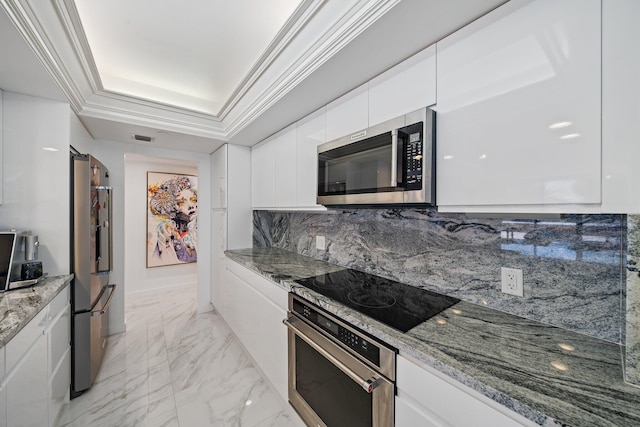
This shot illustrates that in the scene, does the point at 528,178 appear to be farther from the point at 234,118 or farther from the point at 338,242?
the point at 234,118

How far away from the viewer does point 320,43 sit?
4.36 feet

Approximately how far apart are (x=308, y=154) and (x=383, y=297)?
116 centimetres

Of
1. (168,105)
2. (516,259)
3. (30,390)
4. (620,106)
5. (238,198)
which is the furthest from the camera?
(238,198)

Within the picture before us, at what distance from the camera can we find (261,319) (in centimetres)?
200

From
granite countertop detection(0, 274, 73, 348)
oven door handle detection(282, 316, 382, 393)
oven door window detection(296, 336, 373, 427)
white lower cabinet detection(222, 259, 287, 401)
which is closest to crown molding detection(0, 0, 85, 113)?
granite countertop detection(0, 274, 73, 348)

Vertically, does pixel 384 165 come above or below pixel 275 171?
below

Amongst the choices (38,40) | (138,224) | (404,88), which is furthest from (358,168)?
(138,224)

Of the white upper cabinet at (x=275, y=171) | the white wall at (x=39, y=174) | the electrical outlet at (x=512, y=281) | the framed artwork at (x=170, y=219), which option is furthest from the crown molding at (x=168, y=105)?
the framed artwork at (x=170, y=219)

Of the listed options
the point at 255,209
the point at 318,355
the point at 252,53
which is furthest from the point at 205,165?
the point at 318,355

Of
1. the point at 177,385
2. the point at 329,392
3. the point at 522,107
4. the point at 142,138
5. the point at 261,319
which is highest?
the point at 142,138

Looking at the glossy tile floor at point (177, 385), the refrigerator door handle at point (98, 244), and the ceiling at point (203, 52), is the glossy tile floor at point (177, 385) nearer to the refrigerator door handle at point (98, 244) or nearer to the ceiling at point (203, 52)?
the refrigerator door handle at point (98, 244)

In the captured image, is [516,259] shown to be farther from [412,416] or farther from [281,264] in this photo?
[281,264]

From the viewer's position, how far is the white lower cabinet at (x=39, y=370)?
1.10 meters

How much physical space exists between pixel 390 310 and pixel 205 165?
304 centimetres
